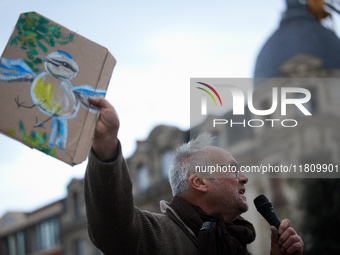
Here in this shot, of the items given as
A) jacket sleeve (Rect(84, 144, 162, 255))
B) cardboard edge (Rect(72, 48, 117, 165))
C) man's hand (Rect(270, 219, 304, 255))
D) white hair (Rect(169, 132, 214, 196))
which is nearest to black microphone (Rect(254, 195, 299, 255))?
man's hand (Rect(270, 219, 304, 255))

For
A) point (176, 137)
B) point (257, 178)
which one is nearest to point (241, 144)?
point (257, 178)

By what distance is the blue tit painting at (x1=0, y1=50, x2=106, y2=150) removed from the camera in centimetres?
302

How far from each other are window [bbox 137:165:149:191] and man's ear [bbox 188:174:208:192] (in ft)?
79.2

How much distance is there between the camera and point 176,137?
88.6 feet

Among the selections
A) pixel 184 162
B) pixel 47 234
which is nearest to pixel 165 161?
pixel 47 234

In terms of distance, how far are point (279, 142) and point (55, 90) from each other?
20.2m

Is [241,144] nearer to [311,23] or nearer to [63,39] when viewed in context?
[311,23]

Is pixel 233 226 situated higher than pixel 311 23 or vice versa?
pixel 311 23

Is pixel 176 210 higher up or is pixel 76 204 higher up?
pixel 76 204

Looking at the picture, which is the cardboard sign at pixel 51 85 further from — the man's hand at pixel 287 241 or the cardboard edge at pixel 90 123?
the man's hand at pixel 287 241

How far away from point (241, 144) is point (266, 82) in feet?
7.63

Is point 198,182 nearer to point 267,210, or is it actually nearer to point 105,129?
point 267,210

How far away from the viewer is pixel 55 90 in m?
3.08

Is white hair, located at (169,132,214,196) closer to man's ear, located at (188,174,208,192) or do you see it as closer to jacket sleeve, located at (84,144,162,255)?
man's ear, located at (188,174,208,192)
